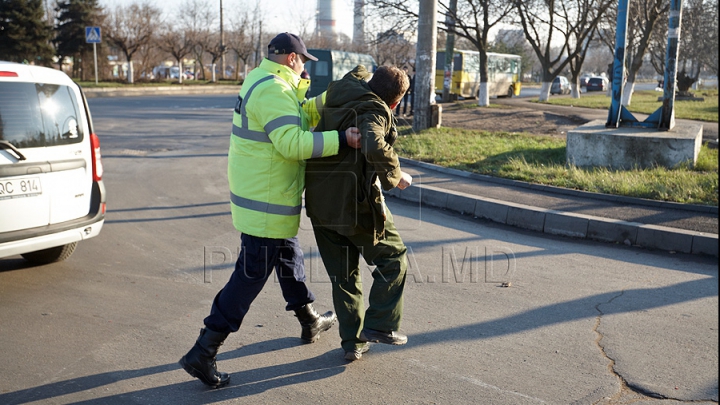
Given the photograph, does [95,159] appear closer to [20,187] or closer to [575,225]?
[20,187]

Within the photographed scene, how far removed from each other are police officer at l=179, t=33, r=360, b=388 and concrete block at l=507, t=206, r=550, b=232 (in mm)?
4275

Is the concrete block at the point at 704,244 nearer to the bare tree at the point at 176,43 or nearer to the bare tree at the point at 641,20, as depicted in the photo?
the bare tree at the point at 641,20

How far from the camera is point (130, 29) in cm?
4656

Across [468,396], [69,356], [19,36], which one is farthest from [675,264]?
[19,36]

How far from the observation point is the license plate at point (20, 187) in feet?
15.3

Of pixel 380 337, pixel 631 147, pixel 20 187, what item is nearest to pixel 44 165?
pixel 20 187

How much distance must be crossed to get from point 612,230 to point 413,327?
3341 millimetres

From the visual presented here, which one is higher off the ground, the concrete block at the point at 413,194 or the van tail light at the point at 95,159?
the van tail light at the point at 95,159

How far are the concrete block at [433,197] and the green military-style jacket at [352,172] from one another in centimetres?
485

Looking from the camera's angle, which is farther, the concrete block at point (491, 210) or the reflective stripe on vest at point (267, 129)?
the concrete block at point (491, 210)

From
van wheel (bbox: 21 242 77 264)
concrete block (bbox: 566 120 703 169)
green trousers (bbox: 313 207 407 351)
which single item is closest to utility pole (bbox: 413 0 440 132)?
concrete block (bbox: 566 120 703 169)

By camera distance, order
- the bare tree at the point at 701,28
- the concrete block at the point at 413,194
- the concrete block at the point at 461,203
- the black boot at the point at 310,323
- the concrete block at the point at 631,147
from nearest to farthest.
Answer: the black boot at the point at 310,323
the concrete block at the point at 461,203
the concrete block at the point at 413,194
the concrete block at the point at 631,147
the bare tree at the point at 701,28

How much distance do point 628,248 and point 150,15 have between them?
48.8 metres

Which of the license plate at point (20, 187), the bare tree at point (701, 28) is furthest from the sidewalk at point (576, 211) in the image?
the bare tree at point (701, 28)
